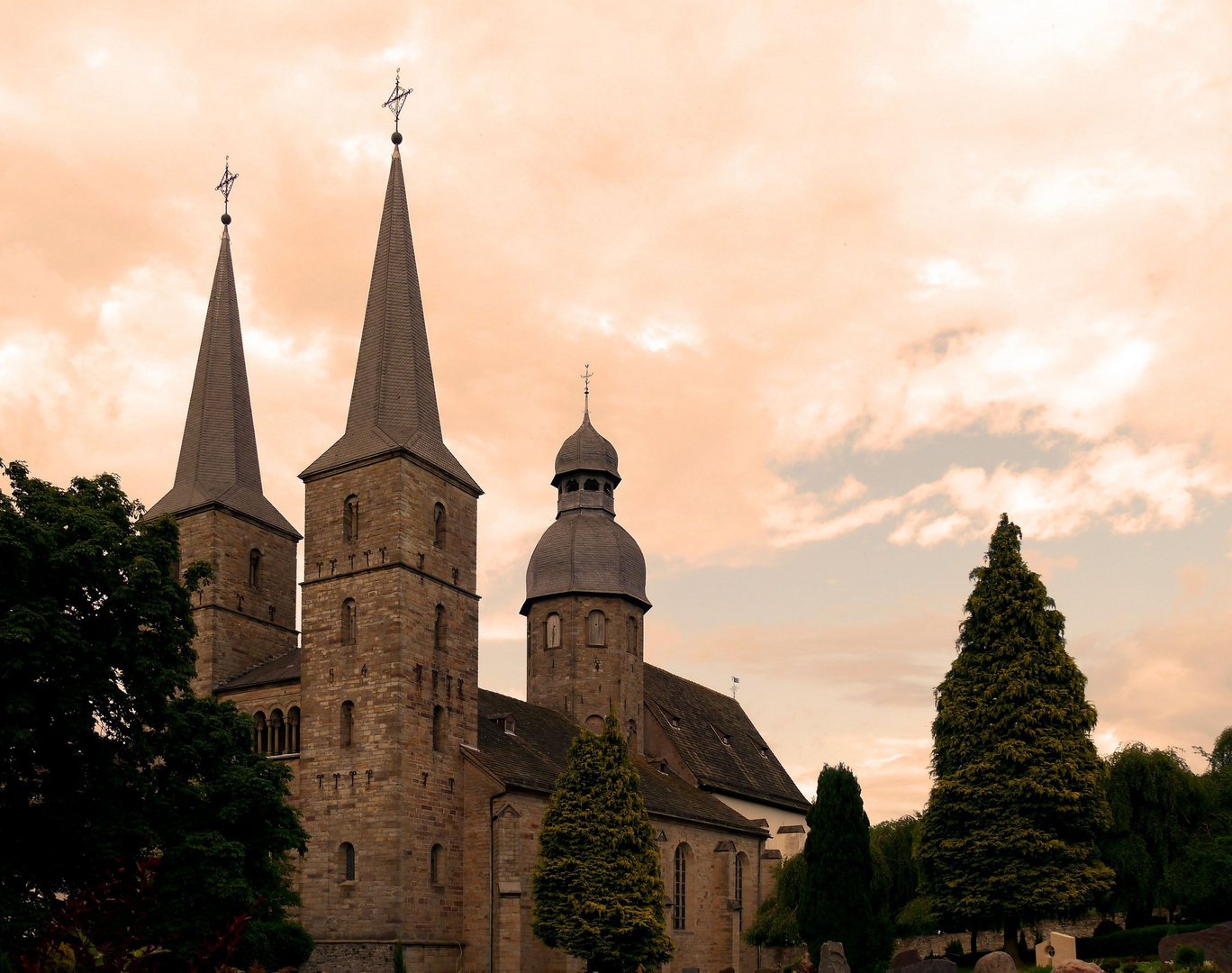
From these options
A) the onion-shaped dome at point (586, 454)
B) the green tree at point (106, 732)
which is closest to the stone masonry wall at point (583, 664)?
the onion-shaped dome at point (586, 454)

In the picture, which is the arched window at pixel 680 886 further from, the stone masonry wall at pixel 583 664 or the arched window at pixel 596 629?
the arched window at pixel 596 629

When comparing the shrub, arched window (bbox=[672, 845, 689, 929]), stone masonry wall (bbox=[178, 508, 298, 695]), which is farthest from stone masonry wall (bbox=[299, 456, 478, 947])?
arched window (bbox=[672, 845, 689, 929])

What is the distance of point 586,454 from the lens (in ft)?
180

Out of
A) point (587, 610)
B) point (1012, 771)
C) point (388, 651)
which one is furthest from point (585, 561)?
point (1012, 771)

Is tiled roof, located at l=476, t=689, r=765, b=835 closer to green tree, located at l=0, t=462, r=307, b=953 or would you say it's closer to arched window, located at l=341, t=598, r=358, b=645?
arched window, located at l=341, t=598, r=358, b=645

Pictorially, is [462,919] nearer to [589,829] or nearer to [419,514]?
[589,829]

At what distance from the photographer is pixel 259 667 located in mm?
41031

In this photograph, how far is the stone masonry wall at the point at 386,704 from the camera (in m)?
34.3

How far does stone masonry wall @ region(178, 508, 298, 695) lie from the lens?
40281 mm

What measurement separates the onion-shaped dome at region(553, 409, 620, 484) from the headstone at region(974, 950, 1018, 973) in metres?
31.4

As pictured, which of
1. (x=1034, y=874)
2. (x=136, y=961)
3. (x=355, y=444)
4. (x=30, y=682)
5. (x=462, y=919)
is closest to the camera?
(x=136, y=961)

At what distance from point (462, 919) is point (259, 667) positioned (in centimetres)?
1130

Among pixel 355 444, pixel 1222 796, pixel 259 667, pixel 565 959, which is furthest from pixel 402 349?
pixel 1222 796

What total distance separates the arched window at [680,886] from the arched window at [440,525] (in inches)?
625
